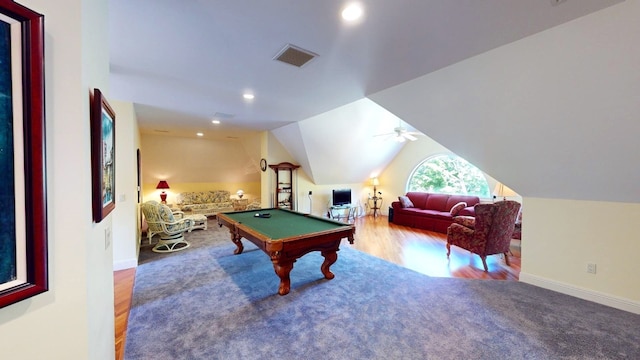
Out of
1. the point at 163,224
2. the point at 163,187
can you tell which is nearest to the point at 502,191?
the point at 163,224

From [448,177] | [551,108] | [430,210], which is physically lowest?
[430,210]

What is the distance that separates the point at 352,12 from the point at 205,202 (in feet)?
26.0

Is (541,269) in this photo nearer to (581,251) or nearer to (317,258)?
(581,251)

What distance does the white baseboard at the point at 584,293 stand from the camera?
274cm

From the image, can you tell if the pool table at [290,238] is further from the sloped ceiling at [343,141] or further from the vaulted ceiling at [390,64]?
the sloped ceiling at [343,141]

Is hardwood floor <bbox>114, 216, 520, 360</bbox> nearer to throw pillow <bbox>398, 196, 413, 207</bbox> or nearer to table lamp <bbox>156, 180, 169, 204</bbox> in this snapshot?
throw pillow <bbox>398, 196, 413, 207</bbox>

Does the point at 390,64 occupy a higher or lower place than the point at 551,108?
higher

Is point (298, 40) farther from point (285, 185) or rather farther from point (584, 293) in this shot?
point (285, 185)

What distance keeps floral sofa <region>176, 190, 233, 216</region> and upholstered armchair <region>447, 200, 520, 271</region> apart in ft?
22.8

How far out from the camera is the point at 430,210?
7055 millimetres

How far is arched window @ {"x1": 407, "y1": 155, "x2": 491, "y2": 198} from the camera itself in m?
6.88

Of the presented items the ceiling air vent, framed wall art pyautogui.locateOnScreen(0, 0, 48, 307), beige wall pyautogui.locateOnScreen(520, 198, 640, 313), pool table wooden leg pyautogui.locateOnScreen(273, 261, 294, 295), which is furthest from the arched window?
framed wall art pyautogui.locateOnScreen(0, 0, 48, 307)

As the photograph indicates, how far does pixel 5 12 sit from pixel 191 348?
7.82 ft

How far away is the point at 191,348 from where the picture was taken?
2.14m
